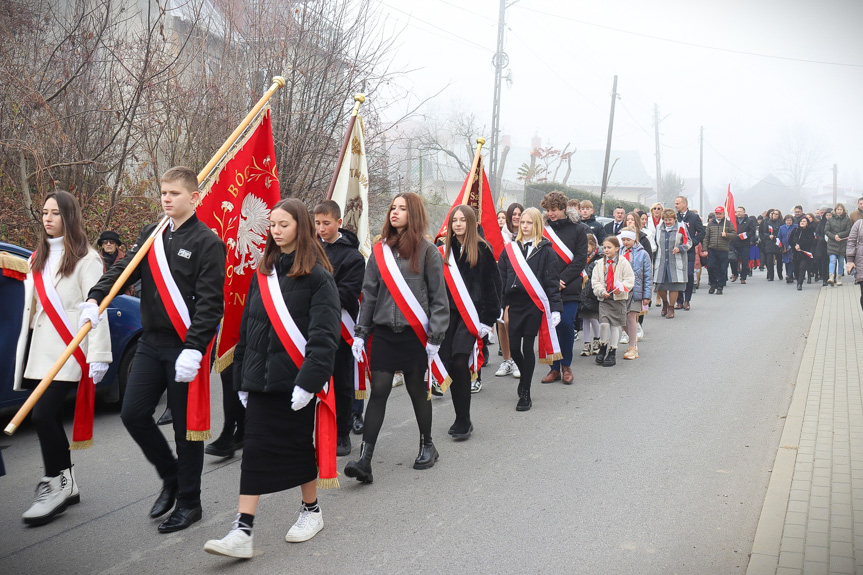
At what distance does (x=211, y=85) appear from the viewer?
1172cm

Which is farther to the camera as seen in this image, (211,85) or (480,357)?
(211,85)

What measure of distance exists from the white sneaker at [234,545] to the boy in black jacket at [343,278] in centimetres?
204

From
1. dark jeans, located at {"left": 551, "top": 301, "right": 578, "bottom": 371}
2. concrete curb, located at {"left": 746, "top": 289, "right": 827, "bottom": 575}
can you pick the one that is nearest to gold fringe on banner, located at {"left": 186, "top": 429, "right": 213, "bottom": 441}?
concrete curb, located at {"left": 746, "top": 289, "right": 827, "bottom": 575}

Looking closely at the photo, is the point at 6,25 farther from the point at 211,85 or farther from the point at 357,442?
the point at 357,442

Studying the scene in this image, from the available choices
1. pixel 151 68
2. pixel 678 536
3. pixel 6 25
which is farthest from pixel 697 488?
pixel 6 25

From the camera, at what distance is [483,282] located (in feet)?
21.6

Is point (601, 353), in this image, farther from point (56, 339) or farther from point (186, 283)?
point (56, 339)

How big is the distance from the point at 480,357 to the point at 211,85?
22.3 ft

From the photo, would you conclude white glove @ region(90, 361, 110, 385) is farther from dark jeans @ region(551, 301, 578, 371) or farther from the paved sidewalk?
dark jeans @ region(551, 301, 578, 371)

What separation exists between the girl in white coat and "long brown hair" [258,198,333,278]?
3.67 ft

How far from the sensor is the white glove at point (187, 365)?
13.4 ft

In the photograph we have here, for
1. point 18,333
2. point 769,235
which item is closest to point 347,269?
point 18,333

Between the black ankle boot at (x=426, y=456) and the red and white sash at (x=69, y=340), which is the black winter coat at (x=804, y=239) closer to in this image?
the black ankle boot at (x=426, y=456)

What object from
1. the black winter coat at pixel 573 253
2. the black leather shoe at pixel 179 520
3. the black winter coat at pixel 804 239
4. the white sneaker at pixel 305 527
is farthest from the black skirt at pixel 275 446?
the black winter coat at pixel 804 239
